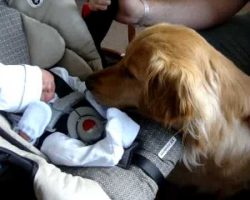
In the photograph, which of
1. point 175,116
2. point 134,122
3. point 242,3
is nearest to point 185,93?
point 175,116

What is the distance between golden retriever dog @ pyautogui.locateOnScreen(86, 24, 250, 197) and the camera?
1.11 meters

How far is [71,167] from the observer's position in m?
1.08

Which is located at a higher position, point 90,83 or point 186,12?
point 186,12

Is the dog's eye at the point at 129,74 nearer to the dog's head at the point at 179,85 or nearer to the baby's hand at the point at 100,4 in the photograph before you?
the dog's head at the point at 179,85

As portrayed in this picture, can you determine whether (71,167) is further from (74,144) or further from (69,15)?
(69,15)

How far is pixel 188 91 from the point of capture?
1.08 metres

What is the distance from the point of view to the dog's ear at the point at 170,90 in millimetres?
1084

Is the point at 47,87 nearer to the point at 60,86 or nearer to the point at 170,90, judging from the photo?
the point at 60,86

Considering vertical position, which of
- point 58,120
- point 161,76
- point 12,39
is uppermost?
point 161,76

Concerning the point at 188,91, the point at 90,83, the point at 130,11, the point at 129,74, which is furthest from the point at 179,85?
the point at 130,11

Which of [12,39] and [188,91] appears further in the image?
[12,39]

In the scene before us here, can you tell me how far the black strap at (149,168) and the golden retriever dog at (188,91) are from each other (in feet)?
0.38

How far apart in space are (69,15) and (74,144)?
1.71 ft

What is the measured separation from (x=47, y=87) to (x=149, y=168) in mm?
423
